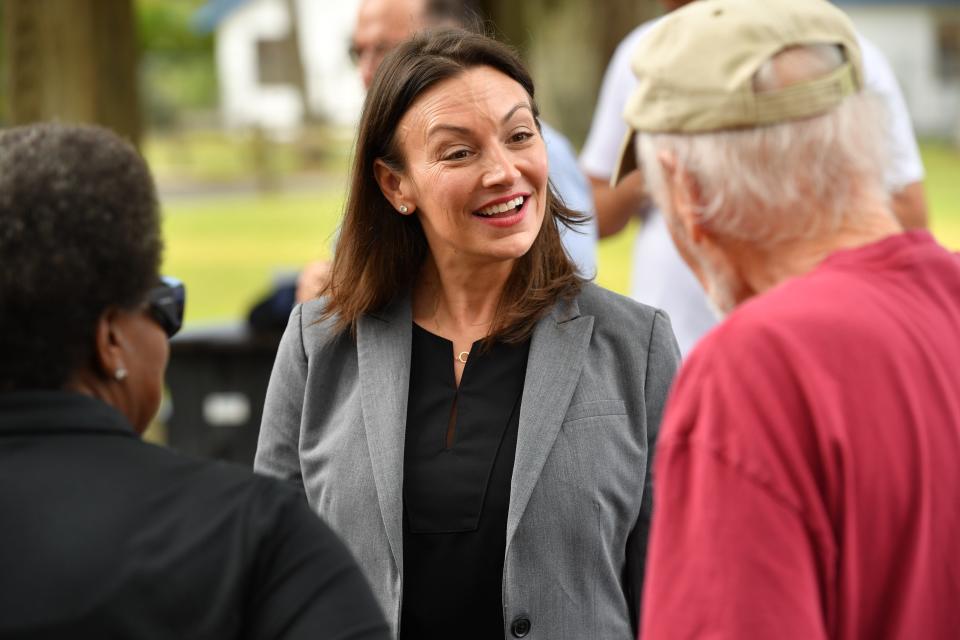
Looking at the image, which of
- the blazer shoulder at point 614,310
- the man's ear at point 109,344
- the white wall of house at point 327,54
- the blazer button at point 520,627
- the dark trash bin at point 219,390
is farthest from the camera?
the white wall of house at point 327,54

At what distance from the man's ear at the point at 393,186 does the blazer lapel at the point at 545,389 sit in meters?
0.41

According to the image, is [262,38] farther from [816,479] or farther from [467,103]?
[816,479]

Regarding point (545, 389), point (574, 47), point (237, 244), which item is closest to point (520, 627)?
point (545, 389)

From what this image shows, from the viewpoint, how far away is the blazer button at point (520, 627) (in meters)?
2.39

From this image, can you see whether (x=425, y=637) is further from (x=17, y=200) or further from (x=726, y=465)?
(x=17, y=200)

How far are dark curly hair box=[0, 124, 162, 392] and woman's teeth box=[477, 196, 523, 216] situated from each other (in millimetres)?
1131

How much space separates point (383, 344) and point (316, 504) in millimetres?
357

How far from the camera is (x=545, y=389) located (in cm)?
252

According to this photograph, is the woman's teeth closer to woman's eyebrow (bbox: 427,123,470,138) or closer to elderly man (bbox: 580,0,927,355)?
woman's eyebrow (bbox: 427,123,470,138)

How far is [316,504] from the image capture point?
2.60 m

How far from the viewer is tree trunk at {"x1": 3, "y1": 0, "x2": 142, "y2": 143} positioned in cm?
679

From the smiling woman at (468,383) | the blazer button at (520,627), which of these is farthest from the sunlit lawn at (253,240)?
the blazer button at (520,627)

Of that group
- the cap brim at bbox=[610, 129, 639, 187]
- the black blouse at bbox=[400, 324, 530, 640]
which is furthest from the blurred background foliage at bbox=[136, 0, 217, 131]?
the cap brim at bbox=[610, 129, 639, 187]

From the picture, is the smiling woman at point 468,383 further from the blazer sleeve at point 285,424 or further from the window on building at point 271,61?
the window on building at point 271,61
